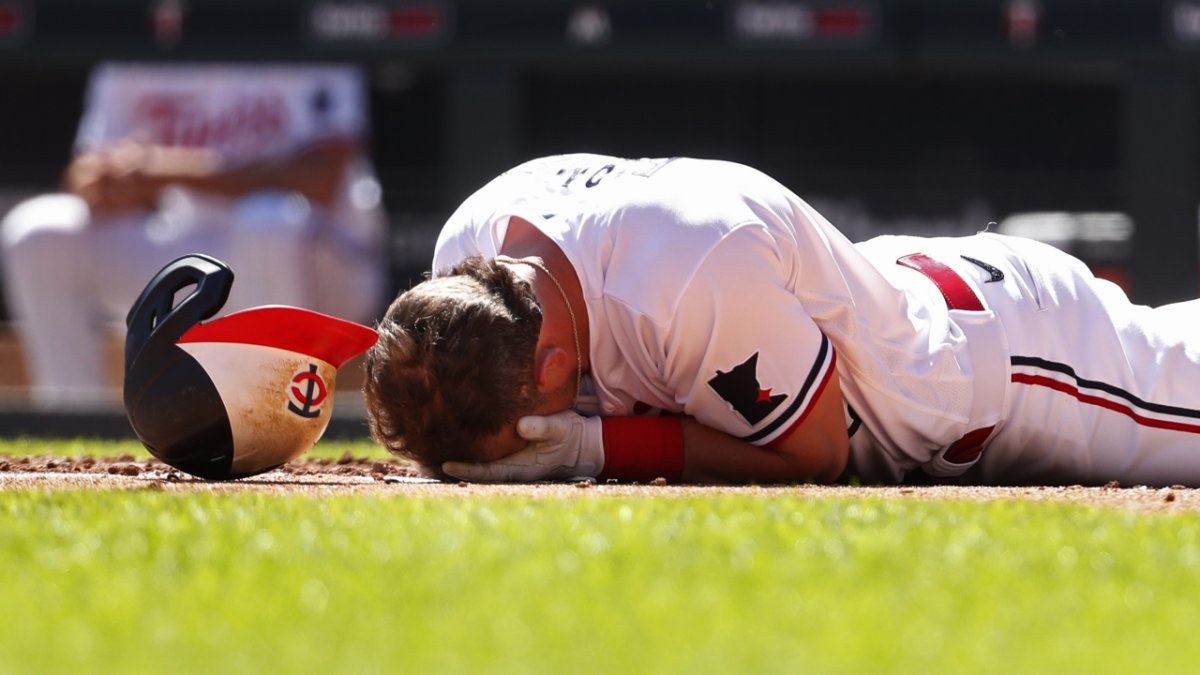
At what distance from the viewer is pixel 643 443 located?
3398 millimetres

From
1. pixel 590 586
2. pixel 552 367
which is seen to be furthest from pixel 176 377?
pixel 590 586

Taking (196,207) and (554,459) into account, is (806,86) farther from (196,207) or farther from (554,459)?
(554,459)

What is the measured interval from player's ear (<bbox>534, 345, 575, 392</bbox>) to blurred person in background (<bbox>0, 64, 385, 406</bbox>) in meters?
6.28

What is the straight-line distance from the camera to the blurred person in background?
376 inches

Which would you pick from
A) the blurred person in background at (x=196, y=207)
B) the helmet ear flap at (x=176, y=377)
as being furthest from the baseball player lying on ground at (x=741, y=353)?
the blurred person in background at (x=196, y=207)

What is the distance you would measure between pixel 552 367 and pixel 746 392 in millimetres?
375

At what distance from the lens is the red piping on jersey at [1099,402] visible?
359 centimetres

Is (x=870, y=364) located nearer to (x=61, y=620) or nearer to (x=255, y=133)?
(x=61, y=620)

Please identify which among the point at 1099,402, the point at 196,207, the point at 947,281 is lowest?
the point at 196,207

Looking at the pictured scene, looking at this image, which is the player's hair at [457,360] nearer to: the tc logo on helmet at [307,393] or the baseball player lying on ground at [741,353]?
the baseball player lying on ground at [741,353]

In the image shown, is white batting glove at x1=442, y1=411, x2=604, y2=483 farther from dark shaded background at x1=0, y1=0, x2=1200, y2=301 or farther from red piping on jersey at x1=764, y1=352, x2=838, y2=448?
dark shaded background at x1=0, y1=0, x2=1200, y2=301

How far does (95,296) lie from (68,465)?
5.74m

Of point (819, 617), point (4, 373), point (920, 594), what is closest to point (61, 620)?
point (819, 617)

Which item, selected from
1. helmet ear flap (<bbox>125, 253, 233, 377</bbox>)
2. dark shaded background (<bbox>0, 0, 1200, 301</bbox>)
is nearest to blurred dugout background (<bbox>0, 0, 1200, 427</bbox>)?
dark shaded background (<bbox>0, 0, 1200, 301</bbox>)
